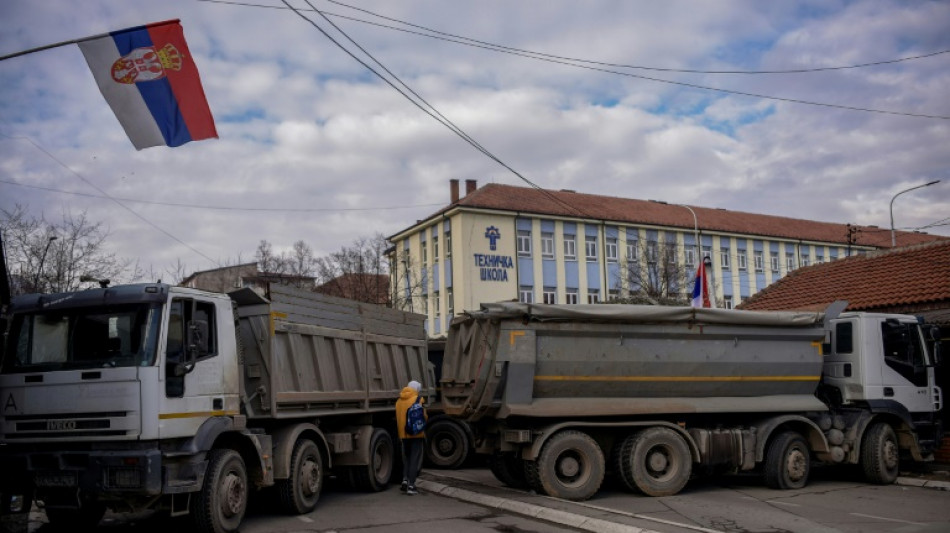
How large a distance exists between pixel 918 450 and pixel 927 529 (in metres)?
5.33

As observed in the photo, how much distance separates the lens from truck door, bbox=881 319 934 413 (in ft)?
44.3

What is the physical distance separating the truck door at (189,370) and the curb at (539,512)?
3956 mm

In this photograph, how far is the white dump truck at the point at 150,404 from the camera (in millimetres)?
8133

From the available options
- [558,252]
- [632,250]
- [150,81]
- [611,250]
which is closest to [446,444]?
[150,81]

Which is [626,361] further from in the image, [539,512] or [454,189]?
[454,189]

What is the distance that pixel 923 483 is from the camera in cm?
1320

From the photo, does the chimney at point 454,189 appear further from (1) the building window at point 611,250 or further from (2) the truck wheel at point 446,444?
(2) the truck wheel at point 446,444

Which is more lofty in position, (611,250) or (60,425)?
(611,250)

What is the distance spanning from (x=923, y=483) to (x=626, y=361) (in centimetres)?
561

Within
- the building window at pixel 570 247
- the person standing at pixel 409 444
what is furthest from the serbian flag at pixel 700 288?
the building window at pixel 570 247

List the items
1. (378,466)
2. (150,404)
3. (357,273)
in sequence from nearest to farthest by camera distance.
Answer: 1. (150,404)
2. (378,466)
3. (357,273)

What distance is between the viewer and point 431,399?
15.6 metres

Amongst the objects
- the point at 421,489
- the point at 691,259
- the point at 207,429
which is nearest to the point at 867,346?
the point at 421,489

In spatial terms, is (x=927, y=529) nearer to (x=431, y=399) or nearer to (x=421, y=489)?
(x=421, y=489)
